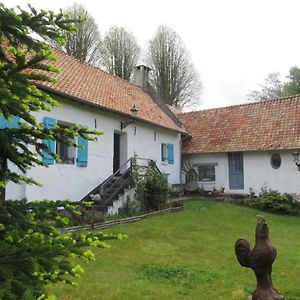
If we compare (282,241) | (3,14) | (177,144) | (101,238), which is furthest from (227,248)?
(177,144)

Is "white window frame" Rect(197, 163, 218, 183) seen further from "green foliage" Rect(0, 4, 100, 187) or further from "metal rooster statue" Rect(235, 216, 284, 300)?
"green foliage" Rect(0, 4, 100, 187)

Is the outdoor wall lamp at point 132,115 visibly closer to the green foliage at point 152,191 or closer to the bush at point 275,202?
the green foliage at point 152,191

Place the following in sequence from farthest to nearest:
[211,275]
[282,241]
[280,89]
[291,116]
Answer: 1. [280,89]
2. [291,116]
3. [282,241]
4. [211,275]

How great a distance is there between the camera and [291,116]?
19.9m

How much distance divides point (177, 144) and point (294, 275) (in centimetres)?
1423

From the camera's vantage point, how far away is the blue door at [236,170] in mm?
19891

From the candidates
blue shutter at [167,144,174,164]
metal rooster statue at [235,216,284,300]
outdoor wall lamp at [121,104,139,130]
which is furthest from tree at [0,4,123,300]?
blue shutter at [167,144,174,164]

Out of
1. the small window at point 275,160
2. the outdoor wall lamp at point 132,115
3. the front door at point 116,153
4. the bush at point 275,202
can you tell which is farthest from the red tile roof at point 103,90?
the bush at point 275,202

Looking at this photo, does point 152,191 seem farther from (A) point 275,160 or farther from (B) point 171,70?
(B) point 171,70

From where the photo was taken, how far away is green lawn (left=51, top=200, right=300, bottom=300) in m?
6.04

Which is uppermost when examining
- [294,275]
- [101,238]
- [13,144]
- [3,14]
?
[3,14]

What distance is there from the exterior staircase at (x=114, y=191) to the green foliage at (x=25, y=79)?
1019cm

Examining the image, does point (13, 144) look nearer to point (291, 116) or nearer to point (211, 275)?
point (211, 275)

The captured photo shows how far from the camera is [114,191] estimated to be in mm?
14258
